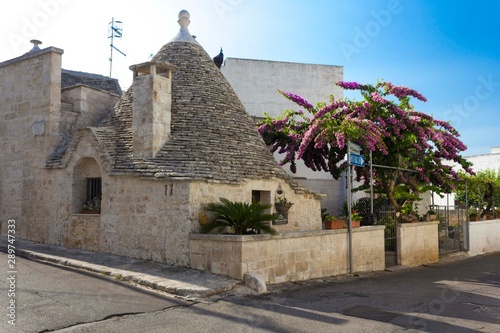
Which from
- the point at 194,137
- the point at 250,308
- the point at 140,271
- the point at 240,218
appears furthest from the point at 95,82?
the point at 250,308

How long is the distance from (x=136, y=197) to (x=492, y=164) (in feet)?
95.6

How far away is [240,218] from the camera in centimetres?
993

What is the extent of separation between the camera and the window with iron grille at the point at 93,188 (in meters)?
12.5

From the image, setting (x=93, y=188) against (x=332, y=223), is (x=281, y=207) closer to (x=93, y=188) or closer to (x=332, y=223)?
(x=332, y=223)

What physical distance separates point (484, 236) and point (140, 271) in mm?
16975

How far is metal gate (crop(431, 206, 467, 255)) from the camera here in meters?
17.9

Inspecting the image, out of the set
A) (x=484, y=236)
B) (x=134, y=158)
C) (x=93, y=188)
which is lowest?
(x=484, y=236)

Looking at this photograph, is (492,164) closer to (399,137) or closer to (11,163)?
(399,137)

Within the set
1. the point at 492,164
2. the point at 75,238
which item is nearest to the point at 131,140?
the point at 75,238

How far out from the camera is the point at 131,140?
12.0 m

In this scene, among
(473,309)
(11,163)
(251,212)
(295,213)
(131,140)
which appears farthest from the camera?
(11,163)

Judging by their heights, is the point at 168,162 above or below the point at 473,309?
above

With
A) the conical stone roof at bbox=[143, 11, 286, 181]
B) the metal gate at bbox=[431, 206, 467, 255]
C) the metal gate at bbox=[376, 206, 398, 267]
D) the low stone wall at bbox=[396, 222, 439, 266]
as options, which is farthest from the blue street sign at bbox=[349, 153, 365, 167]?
the metal gate at bbox=[431, 206, 467, 255]

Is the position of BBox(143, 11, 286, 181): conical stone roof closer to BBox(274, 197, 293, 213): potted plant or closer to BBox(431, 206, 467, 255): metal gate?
BBox(274, 197, 293, 213): potted plant
